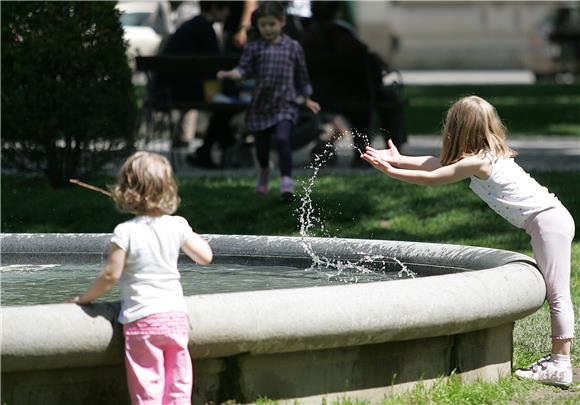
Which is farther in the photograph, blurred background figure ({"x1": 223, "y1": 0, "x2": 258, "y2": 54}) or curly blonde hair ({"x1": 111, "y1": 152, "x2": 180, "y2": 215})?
blurred background figure ({"x1": 223, "y1": 0, "x2": 258, "y2": 54})

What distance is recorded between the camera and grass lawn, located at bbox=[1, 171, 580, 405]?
28.3 ft

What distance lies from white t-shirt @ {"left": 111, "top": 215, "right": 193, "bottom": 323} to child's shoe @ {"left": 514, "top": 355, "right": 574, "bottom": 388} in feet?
5.25

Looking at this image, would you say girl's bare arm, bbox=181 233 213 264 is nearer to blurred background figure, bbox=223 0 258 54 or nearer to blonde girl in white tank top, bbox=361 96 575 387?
blonde girl in white tank top, bbox=361 96 575 387

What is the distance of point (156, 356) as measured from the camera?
396 cm

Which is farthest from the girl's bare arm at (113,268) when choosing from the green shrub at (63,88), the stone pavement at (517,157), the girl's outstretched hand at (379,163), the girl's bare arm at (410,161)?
the stone pavement at (517,157)

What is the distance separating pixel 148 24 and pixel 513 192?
2250 centimetres

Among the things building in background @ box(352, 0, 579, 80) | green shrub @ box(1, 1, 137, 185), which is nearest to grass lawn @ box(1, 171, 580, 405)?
green shrub @ box(1, 1, 137, 185)

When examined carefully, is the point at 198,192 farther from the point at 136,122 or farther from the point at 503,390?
the point at 503,390

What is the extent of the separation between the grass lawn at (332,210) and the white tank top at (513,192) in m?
2.56

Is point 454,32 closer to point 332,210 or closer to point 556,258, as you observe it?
point 332,210

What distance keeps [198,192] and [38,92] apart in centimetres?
141

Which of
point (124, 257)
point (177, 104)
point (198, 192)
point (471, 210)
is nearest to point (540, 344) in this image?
point (124, 257)

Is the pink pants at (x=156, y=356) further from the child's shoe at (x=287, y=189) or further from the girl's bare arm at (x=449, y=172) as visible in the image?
the child's shoe at (x=287, y=189)

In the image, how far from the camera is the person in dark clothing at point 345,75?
11805 millimetres
